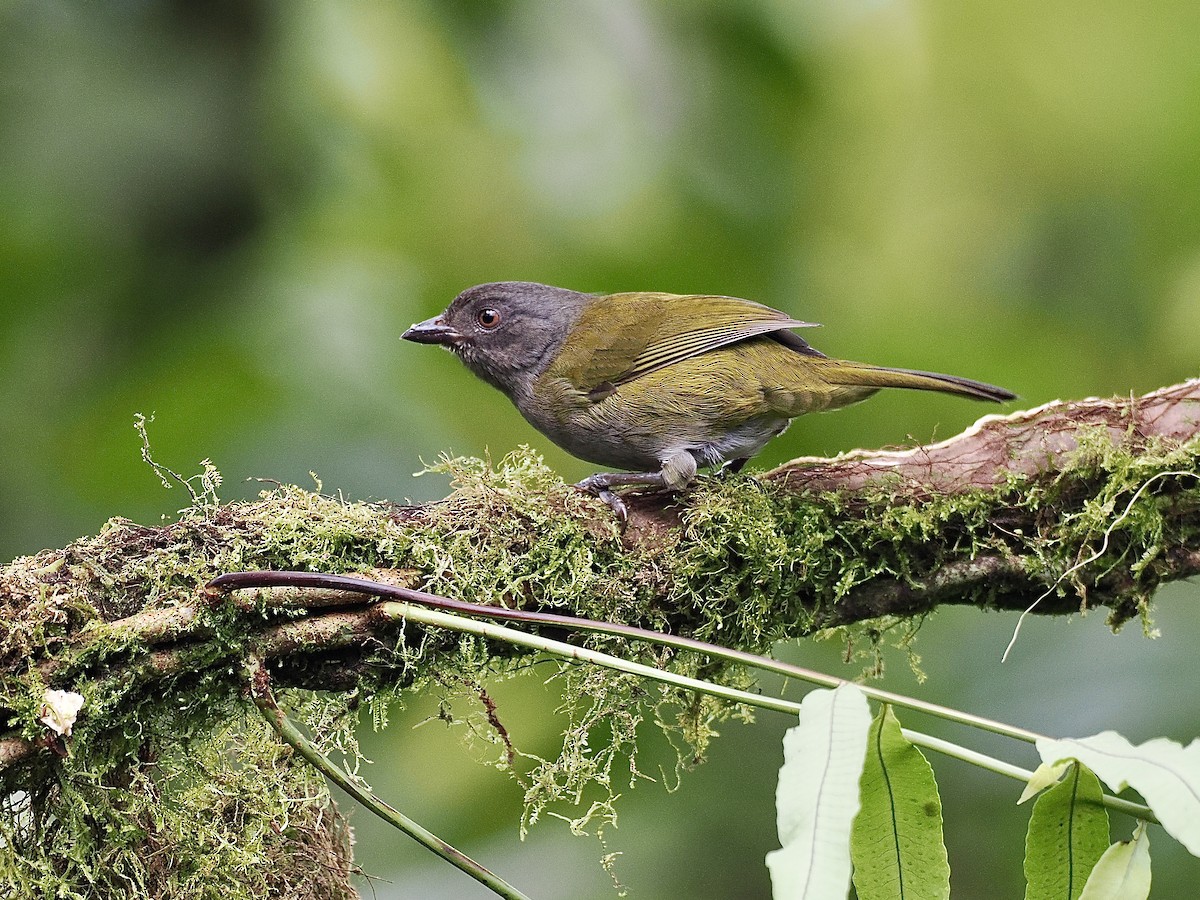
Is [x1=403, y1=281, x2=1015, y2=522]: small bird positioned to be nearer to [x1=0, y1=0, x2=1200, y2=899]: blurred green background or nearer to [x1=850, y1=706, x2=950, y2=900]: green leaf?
[x1=0, y1=0, x2=1200, y2=899]: blurred green background

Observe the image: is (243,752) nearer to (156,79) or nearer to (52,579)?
(52,579)

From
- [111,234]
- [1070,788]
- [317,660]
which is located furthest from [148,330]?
[1070,788]

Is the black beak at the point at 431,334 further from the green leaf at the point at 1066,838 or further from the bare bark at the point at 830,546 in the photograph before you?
the green leaf at the point at 1066,838

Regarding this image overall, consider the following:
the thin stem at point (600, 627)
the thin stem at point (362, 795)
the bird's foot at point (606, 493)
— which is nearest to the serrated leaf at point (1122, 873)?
the thin stem at point (600, 627)

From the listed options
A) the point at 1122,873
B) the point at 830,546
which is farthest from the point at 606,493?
the point at 1122,873

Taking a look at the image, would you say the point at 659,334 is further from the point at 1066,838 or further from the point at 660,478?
the point at 1066,838

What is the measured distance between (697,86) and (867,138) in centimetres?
68

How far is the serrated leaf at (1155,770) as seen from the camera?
1323 mm

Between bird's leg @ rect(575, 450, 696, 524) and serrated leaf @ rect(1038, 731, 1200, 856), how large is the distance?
1.66 meters

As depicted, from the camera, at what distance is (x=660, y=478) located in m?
3.33

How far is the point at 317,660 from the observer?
7.42 feet

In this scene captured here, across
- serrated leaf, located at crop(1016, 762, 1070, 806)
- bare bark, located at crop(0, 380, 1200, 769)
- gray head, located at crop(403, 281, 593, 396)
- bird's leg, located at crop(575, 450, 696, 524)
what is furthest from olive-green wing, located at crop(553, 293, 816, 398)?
serrated leaf, located at crop(1016, 762, 1070, 806)

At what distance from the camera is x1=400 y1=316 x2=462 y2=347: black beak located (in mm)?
4094

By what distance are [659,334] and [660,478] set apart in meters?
0.67
